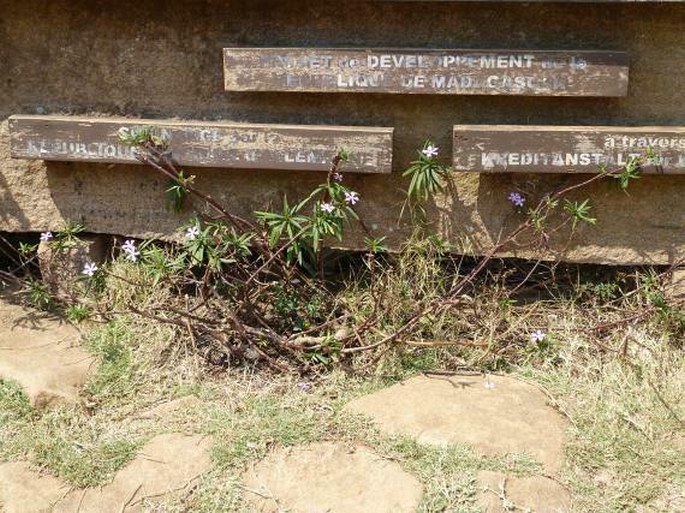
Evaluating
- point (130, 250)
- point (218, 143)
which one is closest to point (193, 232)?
point (130, 250)

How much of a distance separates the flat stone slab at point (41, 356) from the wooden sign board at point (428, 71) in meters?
1.46

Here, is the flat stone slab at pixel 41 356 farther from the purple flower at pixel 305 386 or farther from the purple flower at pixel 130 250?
the purple flower at pixel 305 386

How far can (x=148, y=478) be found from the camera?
328cm

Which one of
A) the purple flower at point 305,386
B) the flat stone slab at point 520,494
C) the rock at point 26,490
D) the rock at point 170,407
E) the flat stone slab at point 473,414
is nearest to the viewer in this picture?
the flat stone slab at point 520,494

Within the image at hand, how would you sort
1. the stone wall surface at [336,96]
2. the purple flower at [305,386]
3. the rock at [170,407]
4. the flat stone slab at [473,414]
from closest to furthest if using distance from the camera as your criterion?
the flat stone slab at [473,414] < the rock at [170,407] < the purple flower at [305,386] < the stone wall surface at [336,96]

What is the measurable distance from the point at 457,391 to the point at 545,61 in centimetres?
150

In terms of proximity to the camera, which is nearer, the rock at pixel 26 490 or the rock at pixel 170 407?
the rock at pixel 26 490

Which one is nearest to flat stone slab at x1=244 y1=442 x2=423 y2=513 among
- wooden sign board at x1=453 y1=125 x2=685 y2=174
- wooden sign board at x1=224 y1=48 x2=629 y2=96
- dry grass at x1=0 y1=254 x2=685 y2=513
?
dry grass at x1=0 y1=254 x2=685 y2=513

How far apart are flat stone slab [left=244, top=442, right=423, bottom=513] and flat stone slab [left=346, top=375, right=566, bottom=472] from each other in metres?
0.22

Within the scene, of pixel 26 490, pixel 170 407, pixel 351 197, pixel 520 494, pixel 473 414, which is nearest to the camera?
pixel 520 494

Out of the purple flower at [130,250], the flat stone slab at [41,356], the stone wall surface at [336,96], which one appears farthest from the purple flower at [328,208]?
the flat stone slab at [41,356]

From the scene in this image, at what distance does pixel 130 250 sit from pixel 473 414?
173 cm

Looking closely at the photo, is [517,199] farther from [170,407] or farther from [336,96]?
[170,407]

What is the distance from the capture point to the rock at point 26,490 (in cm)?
319
